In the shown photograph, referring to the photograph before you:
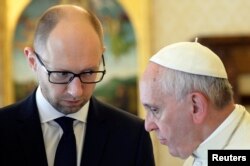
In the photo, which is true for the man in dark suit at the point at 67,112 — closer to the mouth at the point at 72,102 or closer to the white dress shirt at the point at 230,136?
the mouth at the point at 72,102

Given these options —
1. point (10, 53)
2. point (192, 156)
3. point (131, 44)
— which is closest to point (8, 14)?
point (10, 53)

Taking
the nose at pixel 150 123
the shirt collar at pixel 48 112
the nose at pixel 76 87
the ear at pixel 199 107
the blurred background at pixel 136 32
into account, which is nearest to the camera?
the ear at pixel 199 107

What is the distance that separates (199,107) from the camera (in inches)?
64.9

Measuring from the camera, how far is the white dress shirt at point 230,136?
65.9 inches

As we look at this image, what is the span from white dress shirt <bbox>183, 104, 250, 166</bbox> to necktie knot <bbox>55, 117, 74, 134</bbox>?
0.57m

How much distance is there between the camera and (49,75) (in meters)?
1.95

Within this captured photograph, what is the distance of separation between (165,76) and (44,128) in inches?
24.9

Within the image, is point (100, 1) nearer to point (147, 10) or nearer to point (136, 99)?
point (147, 10)

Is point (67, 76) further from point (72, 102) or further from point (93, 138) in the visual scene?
point (93, 138)

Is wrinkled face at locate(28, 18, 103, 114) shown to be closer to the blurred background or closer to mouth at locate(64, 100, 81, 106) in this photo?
mouth at locate(64, 100, 81, 106)

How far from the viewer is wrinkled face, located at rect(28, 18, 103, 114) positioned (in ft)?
6.30

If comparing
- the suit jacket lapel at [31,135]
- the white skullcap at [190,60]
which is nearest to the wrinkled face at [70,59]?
the suit jacket lapel at [31,135]

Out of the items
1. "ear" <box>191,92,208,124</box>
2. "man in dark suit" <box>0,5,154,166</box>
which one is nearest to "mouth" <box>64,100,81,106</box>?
"man in dark suit" <box>0,5,154,166</box>

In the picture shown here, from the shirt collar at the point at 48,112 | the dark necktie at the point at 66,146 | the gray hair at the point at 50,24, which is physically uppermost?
the gray hair at the point at 50,24
